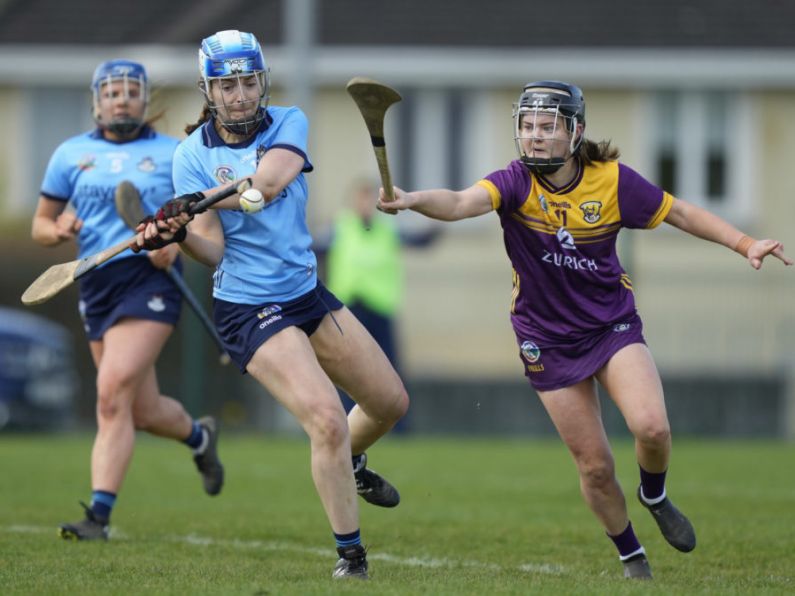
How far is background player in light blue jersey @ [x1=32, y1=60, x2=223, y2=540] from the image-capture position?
28.0 feet

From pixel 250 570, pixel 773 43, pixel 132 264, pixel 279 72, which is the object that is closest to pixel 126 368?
pixel 132 264

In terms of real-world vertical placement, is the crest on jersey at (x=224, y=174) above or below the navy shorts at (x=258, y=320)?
above

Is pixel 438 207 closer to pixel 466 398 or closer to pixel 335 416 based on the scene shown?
pixel 335 416

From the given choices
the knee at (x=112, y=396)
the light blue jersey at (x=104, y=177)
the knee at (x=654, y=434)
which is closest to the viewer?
the knee at (x=654, y=434)

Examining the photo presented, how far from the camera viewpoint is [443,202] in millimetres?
6855

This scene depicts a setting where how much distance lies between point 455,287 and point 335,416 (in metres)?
11.5

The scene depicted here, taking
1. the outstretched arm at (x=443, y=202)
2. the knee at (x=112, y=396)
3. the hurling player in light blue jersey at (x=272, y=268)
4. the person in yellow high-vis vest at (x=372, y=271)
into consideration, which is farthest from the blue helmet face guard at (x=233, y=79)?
the person in yellow high-vis vest at (x=372, y=271)

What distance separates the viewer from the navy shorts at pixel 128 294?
8641 mm

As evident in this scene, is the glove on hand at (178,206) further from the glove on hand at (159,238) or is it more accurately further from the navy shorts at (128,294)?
the navy shorts at (128,294)

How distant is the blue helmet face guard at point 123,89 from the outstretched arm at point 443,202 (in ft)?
7.90

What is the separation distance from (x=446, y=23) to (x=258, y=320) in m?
15.5

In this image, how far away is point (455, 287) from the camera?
1809cm

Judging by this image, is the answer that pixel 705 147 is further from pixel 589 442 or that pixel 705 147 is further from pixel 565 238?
pixel 589 442

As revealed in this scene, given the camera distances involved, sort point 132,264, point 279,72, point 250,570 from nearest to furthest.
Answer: point 250,570 → point 132,264 → point 279,72
